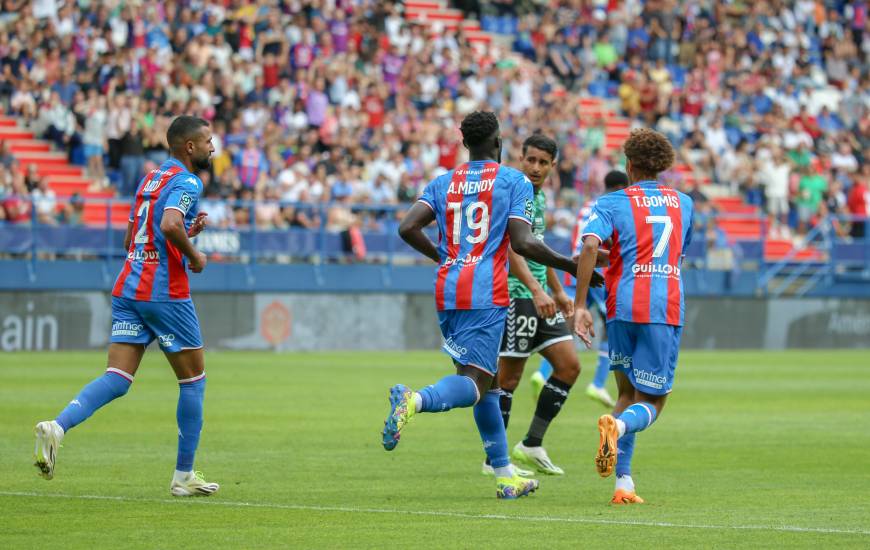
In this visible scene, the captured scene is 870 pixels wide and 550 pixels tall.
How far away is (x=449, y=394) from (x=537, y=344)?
2.84m

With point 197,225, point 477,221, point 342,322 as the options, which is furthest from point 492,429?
point 342,322

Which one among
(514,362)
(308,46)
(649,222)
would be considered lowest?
(514,362)

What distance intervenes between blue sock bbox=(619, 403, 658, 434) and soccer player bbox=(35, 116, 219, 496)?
2552 mm

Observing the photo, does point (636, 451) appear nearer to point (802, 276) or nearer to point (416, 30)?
point (802, 276)

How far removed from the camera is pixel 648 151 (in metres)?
9.80

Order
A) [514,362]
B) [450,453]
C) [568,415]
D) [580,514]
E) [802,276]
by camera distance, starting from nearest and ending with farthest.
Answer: [580,514] < [514,362] < [450,453] < [568,415] < [802,276]

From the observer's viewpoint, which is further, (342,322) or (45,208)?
(342,322)

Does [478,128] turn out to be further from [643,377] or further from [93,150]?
[93,150]

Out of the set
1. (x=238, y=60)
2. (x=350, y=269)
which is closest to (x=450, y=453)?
(x=350, y=269)

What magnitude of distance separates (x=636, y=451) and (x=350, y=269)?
1696 centimetres

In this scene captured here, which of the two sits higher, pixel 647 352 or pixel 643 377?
pixel 647 352

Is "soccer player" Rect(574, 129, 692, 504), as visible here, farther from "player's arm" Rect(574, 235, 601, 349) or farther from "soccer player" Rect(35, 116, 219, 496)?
"soccer player" Rect(35, 116, 219, 496)

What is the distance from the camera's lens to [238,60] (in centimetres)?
3169

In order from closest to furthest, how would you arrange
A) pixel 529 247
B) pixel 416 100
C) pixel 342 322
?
pixel 529 247 → pixel 342 322 → pixel 416 100
